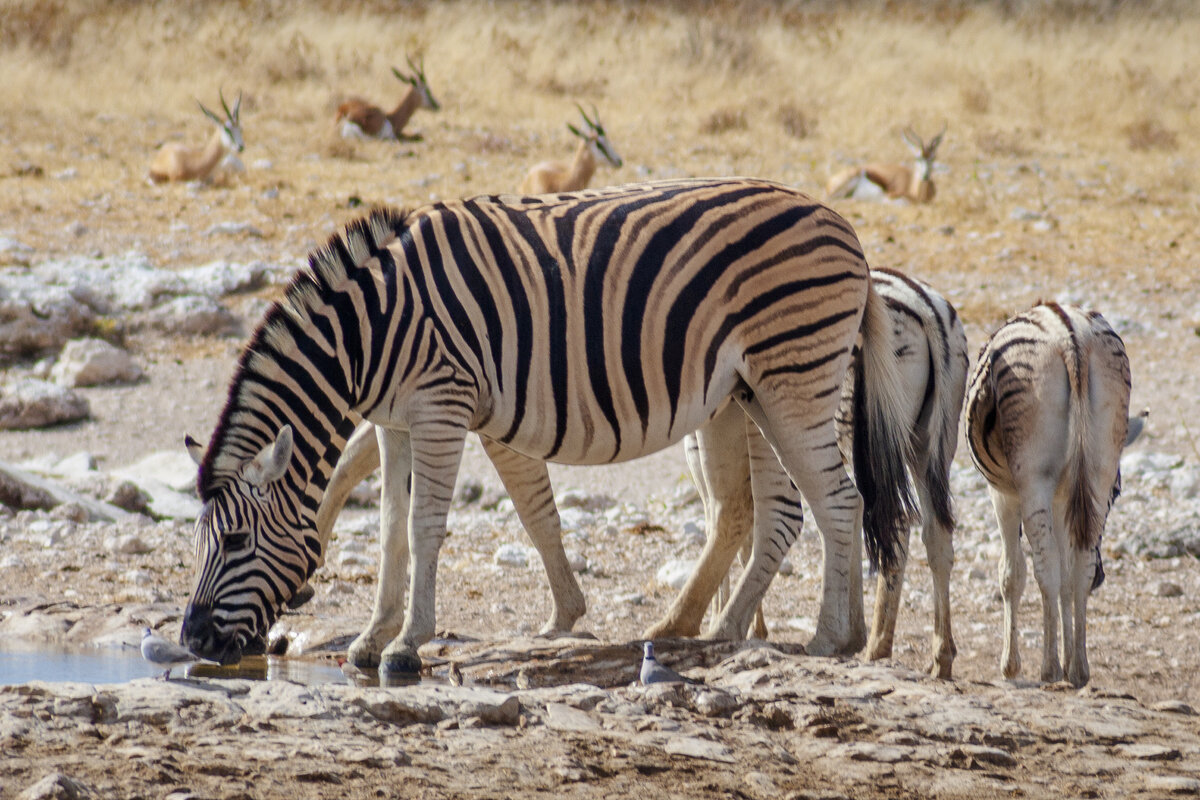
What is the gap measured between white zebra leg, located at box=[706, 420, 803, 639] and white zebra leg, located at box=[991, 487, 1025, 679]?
113 centimetres

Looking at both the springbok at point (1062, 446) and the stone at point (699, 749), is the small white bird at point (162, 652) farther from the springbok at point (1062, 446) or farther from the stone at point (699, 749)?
the springbok at point (1062, 446)

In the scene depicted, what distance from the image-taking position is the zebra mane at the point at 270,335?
5.15 m

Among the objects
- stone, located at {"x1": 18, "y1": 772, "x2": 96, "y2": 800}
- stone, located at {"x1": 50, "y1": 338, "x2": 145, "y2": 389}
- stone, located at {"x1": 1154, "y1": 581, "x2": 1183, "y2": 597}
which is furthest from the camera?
stone, located at {"x1": 50, "y1": 338, "x2": 145, "y2": 389}

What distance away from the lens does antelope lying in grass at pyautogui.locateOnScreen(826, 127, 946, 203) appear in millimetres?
18391

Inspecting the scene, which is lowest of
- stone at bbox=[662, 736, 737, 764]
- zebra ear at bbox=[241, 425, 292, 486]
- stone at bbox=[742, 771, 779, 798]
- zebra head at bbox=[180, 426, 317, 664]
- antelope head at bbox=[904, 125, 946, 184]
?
stone at bbox=[742, 771, 779, 798]

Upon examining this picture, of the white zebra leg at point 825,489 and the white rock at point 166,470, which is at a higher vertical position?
the white rock at point 166,470

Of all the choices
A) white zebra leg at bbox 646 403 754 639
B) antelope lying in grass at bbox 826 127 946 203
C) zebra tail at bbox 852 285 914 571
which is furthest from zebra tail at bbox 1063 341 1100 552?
antelope lying in grass at bbox 826 127 946 203

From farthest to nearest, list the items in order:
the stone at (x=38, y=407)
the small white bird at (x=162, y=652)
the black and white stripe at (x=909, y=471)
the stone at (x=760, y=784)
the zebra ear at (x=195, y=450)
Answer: the stone at (x=38, y=407) → the black and white stripe at (x=909, y=471) → the zebra ear at (x=195, y=450) → the small white bird at (x=162, y=652) → the stone at (x=760, y=784)

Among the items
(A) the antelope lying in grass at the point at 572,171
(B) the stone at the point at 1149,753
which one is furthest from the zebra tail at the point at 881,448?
(A) the antelope lying in grass at the point at 572,171

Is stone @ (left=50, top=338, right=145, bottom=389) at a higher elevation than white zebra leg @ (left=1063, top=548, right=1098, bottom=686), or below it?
higher

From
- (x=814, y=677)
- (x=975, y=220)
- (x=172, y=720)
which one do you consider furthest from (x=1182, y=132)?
(x=172, y=720)

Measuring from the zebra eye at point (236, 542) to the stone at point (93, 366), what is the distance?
6832mm

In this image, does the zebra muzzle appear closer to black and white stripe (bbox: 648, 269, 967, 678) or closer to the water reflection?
the water reflection

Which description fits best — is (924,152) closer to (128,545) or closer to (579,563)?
(579,563)
